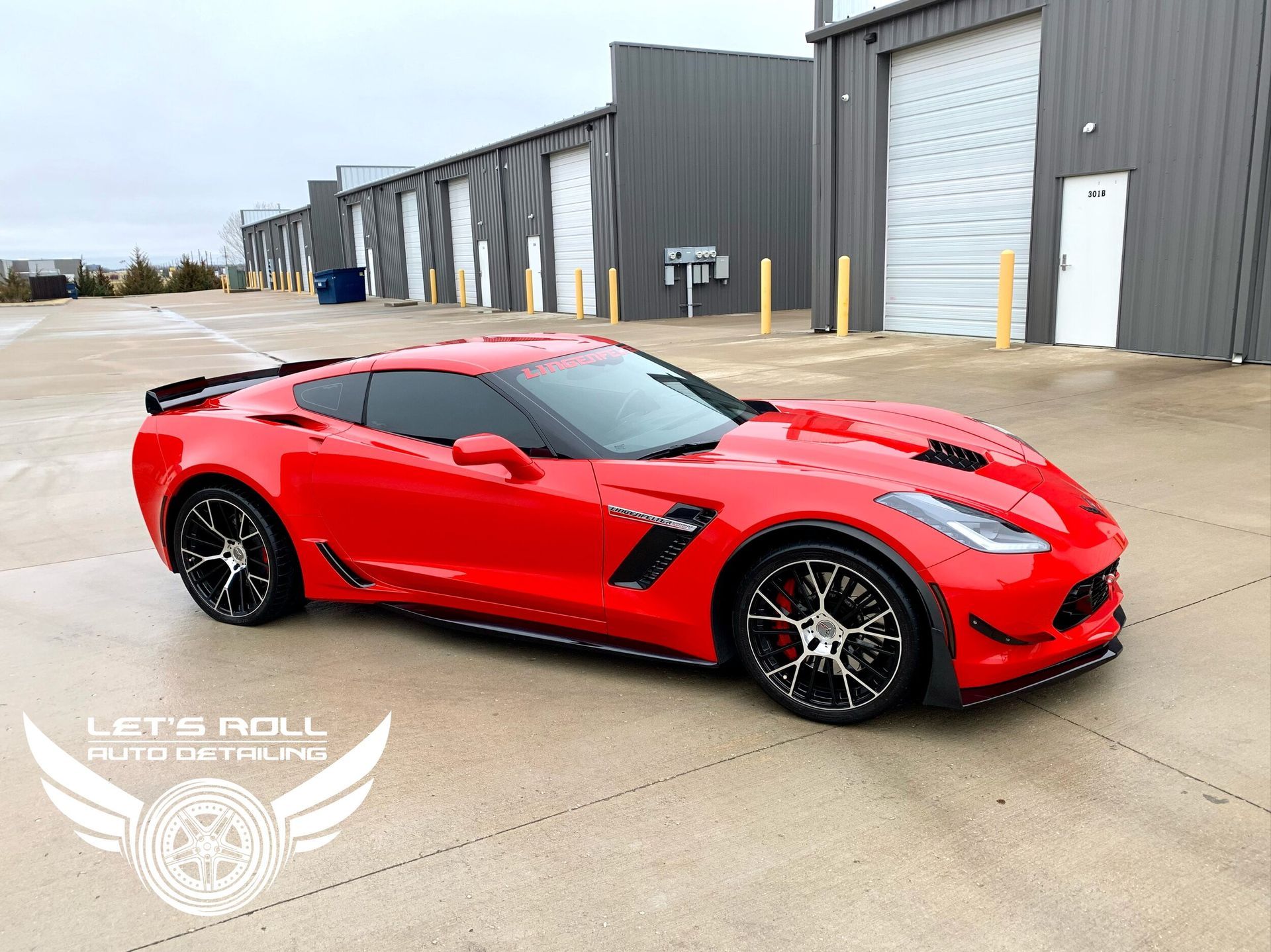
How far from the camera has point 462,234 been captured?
34.8 metres

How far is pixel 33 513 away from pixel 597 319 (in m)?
19.1

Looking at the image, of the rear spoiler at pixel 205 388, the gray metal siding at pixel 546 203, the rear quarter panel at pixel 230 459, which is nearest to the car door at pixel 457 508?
the rear quarter panel at pixel 230 459

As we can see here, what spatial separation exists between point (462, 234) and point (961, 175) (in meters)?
23.0

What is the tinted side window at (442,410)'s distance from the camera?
12.8 ft

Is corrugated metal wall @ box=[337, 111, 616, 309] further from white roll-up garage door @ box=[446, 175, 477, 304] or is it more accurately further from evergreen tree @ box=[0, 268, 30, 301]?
evergreen tree @ box=[0, 268, 30, 301]

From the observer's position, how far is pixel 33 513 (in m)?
6.79

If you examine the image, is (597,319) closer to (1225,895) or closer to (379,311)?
(379,311)

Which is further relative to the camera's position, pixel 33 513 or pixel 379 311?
pixel 379 311

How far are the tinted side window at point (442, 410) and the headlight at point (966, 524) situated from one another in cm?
138

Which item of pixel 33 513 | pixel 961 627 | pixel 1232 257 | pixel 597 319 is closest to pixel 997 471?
pixel 961 627

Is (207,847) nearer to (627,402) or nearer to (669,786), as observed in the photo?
(669,786)

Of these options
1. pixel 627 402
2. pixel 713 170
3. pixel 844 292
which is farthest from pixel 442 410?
pixel 713 170

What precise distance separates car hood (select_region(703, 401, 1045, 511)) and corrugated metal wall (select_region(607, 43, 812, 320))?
65.4 feet

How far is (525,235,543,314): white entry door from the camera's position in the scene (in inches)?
1109
